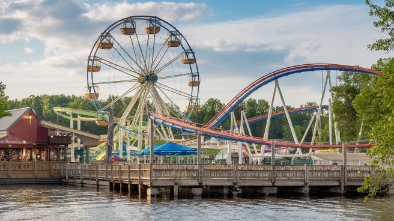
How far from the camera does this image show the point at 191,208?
123 feet

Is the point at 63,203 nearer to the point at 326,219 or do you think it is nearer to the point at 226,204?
the point at 226,204

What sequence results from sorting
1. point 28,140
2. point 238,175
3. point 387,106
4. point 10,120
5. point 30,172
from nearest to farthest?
point 387,106
point 238,175
point 30,172
point 28,140
point 10,120

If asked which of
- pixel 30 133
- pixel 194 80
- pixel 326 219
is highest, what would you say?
pixel 194 80

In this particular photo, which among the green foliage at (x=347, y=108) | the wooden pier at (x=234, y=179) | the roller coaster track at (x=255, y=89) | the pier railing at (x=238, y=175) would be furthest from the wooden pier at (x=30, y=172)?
the green foliage at (x=347, y=108)

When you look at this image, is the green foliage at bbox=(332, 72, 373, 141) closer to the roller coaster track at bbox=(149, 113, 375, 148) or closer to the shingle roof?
the roller coaster track at bbox=(149, 113, 375, 148)

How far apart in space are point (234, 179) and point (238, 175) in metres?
0.38

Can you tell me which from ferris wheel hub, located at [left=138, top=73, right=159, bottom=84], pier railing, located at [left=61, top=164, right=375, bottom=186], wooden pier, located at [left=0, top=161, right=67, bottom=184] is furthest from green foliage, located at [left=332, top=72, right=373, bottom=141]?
wooden pier, located at [left=0, top=161, right=67, bottom=184]

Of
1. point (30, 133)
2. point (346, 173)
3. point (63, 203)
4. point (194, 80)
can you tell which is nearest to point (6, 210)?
point (63, 203)

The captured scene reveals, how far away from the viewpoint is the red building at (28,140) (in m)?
69.6

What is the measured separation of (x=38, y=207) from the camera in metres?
39.2

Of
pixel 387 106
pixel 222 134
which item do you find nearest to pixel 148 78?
pixel 222 134

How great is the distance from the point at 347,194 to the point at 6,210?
21985mm

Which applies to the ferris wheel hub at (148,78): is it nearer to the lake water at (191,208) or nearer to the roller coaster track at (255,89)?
the roller coaster track at (255,89)

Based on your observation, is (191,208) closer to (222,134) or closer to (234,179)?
(234,179)
